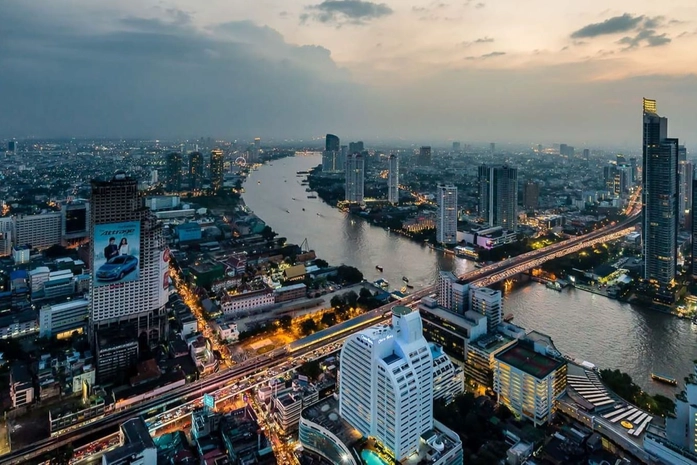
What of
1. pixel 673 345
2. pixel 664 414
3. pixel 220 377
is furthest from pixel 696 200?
pixel 220 377

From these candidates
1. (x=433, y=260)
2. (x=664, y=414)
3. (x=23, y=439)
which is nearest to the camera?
(x=23, y=439)

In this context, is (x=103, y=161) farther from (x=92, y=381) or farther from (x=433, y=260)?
(x=92, y=381)

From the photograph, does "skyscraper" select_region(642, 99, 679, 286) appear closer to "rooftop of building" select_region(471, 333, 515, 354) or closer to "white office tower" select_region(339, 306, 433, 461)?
"rooftop of building" select_region(471, 333, 515, 354)

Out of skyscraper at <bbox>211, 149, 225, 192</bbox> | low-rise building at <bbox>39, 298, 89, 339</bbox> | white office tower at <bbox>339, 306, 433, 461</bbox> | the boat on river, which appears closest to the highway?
white office tower at <bbox>339, 306, 433, 461</bbox>

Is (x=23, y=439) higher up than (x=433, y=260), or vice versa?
(x=433, y=260)

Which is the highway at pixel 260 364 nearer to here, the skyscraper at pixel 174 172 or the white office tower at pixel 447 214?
the white office tower at pixel 447 214
